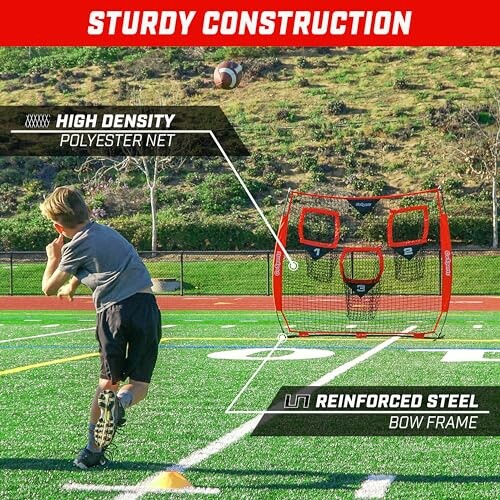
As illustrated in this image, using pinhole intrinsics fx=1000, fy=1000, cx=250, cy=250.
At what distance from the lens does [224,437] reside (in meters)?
6.05

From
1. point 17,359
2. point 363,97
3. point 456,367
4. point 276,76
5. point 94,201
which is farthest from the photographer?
point 276,76

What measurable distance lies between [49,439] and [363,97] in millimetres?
49652

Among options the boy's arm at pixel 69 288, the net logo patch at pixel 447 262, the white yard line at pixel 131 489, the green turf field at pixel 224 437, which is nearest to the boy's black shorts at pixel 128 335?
the boy's arm at pixel 69 288

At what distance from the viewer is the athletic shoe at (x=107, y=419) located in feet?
16.3

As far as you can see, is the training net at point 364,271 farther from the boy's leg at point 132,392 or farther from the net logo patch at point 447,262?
the boy's leg at point 132,392

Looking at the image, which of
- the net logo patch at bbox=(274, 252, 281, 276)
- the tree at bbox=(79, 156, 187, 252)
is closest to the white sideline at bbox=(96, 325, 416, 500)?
the net logo patch at bbox=(274, 252, 281, 276)

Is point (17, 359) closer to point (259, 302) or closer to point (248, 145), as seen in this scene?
point (259, 302)

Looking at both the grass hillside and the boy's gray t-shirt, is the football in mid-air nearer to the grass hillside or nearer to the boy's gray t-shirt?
the boy's gray t-shirt

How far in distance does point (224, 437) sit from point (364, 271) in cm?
1934

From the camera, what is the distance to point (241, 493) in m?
4.66

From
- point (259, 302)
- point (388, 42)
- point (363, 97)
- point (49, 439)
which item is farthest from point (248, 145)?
point (49, 439)

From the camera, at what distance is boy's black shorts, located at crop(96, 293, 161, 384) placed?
5.28 m

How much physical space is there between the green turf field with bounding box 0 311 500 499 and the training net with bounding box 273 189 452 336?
0.55 metres

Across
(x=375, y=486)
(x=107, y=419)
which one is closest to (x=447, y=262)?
(x=375, y=486)
